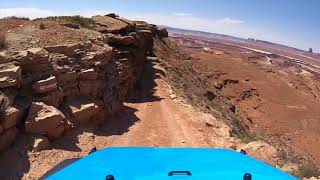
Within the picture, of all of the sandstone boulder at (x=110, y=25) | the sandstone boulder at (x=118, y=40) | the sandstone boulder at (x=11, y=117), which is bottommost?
the sandstone boulder at (x=11, y=117)

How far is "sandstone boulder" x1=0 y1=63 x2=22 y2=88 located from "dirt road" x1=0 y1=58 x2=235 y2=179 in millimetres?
1684

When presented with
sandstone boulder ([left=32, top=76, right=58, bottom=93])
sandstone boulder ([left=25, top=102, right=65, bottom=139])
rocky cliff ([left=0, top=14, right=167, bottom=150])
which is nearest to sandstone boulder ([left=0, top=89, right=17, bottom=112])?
rocky cliff ([left=0, top=14, right=167, bottom=150])

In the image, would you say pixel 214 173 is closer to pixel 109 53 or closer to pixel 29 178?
pixel 29 178

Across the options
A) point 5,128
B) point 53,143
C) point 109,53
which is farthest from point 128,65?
point 5,128

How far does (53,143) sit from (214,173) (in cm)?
895

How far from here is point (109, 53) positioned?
1708cm

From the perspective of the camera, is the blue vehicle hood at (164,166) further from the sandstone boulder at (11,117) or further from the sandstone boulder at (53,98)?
the sandstone boulder at (53,98)

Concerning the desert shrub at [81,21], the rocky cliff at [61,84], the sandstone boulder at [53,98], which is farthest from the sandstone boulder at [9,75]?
the desert shrub at [81,21]

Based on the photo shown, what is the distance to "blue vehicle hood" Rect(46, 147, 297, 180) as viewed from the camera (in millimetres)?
3918

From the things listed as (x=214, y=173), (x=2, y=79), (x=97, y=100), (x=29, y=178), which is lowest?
(x=29, y=178)

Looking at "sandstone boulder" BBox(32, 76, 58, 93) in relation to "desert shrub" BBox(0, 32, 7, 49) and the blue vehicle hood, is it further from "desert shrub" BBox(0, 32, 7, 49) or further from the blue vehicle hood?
the blue vehicle hood

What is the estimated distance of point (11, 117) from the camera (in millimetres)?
10875

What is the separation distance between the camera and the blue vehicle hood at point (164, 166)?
3.92m

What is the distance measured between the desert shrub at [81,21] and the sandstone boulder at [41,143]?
9.41 metres
